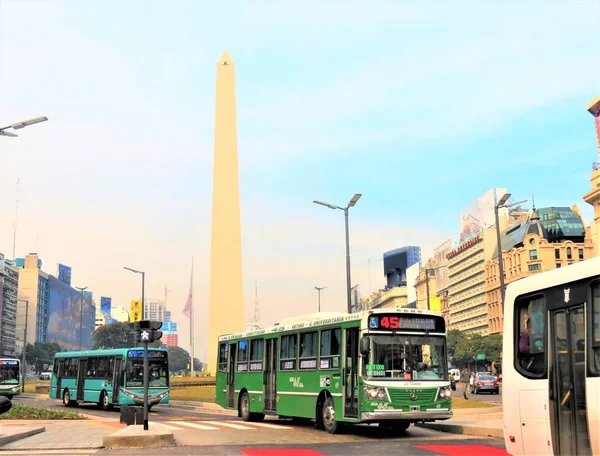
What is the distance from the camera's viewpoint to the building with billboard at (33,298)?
164125mm

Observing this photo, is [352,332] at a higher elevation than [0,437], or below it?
higher

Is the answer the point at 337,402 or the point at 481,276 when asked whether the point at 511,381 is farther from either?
the point at 481,276

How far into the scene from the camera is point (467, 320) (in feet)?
470

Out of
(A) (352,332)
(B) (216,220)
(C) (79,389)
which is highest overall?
(B) (216,220)

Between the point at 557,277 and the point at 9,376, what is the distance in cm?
3959

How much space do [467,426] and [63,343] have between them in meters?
185

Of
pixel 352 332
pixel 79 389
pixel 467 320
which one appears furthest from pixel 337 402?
pixel 467 320

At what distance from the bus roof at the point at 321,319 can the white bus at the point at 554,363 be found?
5815 millimetres

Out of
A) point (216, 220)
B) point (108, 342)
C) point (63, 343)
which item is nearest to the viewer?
point (216, 220)

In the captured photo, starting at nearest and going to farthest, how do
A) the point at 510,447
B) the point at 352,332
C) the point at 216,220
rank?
the point at 510,447
the point at 352,332
the point at 216,220

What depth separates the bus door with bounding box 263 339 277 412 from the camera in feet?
63.1

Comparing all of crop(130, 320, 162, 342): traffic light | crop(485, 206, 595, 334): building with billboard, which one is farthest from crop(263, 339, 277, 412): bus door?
crop(485, 206, 595, 334): building with billboard

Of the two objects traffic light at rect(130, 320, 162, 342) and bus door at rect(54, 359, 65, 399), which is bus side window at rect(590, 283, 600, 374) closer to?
traffic light at rect(130, 320, 162, 342)

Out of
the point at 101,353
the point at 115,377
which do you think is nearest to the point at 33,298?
the point at 101,353
